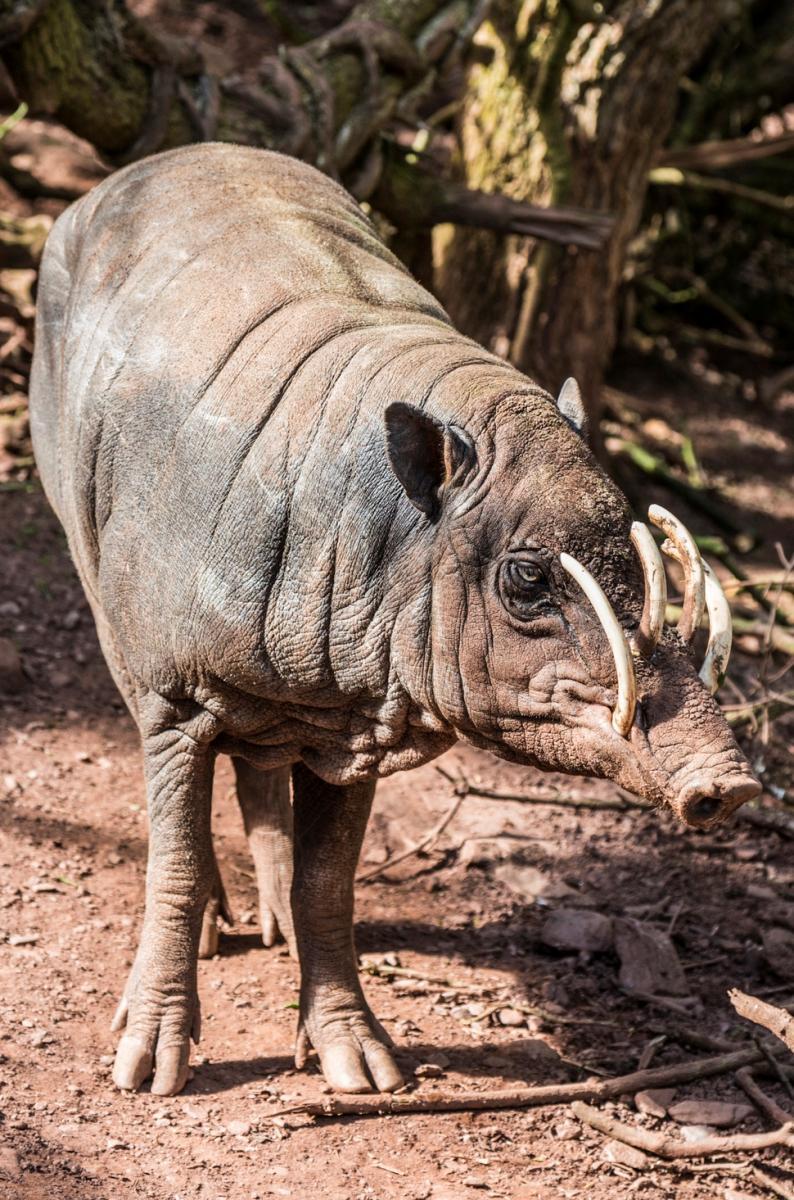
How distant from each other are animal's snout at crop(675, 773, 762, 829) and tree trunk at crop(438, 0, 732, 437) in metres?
4.53

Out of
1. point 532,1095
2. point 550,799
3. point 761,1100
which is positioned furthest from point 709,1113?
point 550,799

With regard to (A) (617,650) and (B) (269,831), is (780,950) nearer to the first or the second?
(B) (269,831)

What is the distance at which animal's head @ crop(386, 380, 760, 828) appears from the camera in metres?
3.12

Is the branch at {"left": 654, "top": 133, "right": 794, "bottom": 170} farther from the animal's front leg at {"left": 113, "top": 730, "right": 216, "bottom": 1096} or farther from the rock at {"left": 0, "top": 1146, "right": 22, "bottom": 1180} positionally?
the rock at {"left": 0, "top": 1146, "right": 22, "bottom": 1180}

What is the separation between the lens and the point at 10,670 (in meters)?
5.86

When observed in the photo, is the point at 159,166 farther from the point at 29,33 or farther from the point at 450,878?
the point at 450,878

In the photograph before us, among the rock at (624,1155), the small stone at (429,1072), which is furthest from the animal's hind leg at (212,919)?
the rock at (624,1155)

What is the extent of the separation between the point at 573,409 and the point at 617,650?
86 cm

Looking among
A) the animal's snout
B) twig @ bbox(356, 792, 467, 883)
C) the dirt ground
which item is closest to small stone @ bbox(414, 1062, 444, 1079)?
the dirt ground

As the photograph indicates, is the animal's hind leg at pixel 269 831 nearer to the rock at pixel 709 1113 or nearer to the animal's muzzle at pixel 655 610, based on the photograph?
the rock at pixel 709 1113

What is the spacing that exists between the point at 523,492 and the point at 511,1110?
67.4 inches

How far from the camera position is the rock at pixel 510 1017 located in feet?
15.1

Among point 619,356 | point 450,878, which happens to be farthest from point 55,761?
point 619,356

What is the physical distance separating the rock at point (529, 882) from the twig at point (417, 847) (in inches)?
9.5
